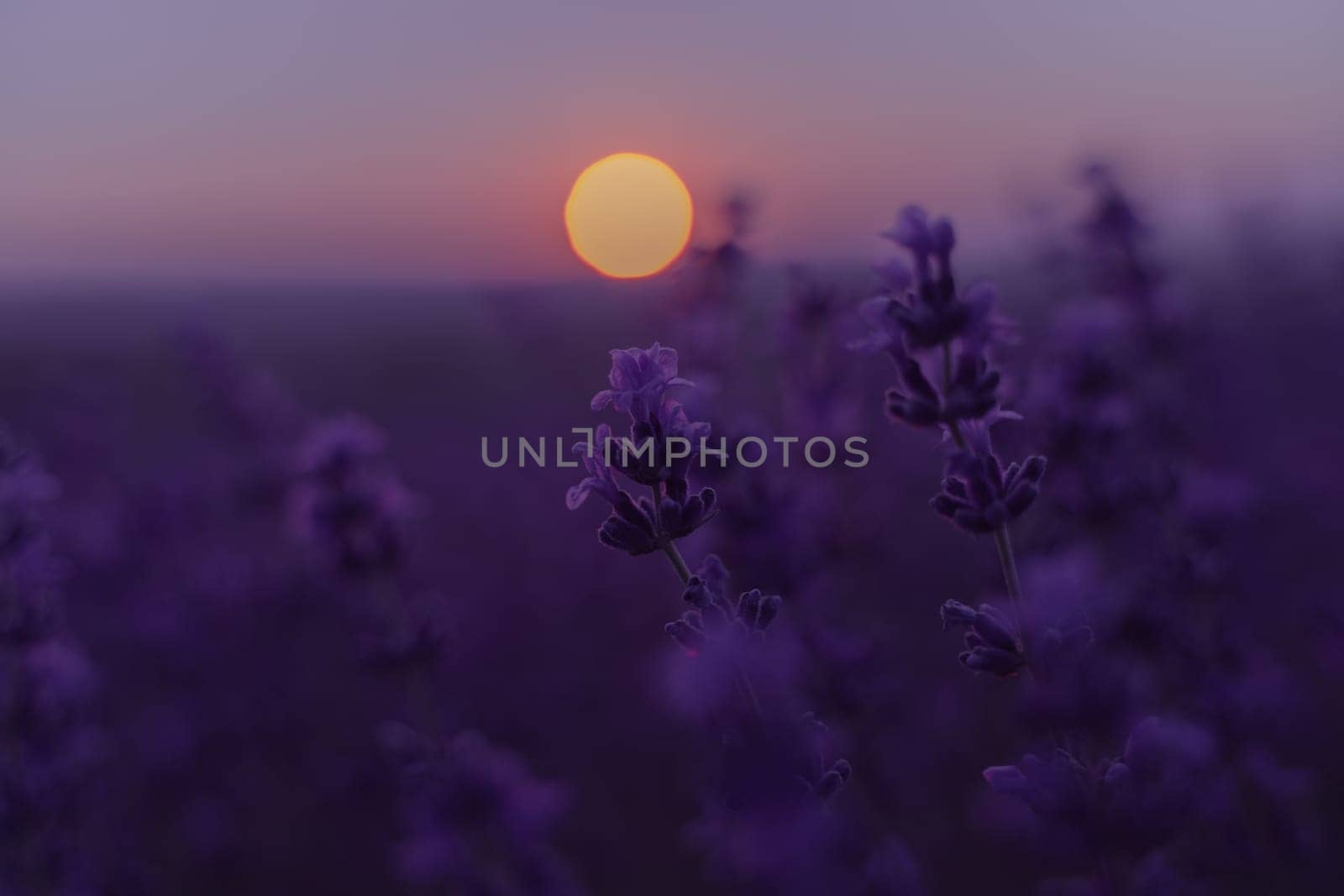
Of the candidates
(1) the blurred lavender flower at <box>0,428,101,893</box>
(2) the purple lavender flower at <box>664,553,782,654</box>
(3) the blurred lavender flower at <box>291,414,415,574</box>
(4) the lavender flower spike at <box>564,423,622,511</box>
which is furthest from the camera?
(3) the blurred lavender flower at <box>291,414,415,574</box>

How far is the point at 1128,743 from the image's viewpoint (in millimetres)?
2123

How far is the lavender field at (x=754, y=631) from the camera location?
2.09 metres

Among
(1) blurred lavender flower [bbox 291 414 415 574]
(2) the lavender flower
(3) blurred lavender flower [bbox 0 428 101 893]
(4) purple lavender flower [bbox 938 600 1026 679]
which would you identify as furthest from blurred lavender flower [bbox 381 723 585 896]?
(4) purple lavender flower [bbox 938 600 1026 679]

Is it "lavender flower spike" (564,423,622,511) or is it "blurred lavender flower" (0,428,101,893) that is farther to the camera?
"blurred lavender flower" (0,428,101,893)

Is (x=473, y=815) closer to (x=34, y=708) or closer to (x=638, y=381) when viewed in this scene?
(x=34, y=708)

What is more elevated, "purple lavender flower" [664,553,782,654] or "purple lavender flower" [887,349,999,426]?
"purple lavender flower" [887,349,999,426]

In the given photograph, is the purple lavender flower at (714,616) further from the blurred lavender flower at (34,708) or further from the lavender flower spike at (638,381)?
the blurred lavender flower at (34,708)

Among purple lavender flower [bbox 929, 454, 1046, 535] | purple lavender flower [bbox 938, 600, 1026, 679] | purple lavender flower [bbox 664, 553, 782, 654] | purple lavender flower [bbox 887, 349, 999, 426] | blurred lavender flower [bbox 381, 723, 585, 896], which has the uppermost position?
purple lavender flower [bbox 887, 349, 999, 426]

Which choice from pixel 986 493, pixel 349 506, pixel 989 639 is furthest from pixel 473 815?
pixel 986 493

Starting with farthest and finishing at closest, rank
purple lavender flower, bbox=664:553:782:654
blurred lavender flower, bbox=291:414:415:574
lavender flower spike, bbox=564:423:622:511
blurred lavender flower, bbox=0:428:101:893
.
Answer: blurred lavender flower, bbox=291:414:415:574 < blurred lavender flower, bbox=0:428:101:893 < lavender flower spike, bbox=564:423:622:511 < purple lavender flower, bbox=664:553:782:654

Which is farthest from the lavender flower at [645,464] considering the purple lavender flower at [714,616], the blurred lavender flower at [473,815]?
the blurred lavender flower at [473,815]

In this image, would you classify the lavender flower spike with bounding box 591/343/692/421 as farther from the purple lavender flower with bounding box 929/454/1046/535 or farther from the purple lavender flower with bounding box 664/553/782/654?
the purple lavender flower with bounding box 929/454/1046/535

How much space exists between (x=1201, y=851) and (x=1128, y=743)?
2.45 metres

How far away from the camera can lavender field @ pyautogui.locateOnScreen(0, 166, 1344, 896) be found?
2.09 meters
